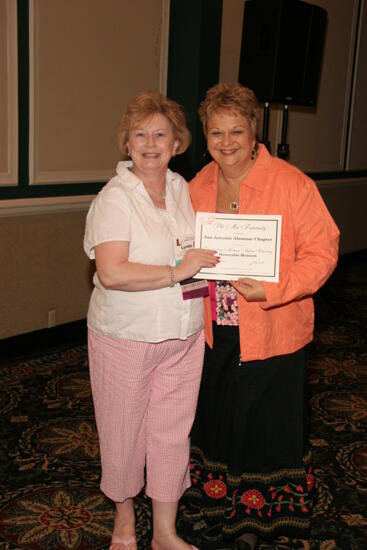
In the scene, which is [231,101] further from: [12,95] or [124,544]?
[12,95]

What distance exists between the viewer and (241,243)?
211 centimetres

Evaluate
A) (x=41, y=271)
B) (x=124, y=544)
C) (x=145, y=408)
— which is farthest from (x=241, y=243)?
(x=41, y=271)

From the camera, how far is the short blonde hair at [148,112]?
2121 millimetres

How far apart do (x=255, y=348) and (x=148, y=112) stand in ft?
2.80

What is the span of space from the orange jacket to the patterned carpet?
0.87 meters

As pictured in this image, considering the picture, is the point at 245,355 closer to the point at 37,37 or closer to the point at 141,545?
the point at 141,545

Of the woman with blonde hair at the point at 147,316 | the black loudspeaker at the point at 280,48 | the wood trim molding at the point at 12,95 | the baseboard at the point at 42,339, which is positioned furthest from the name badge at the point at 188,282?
the black loudspeaker at the point at 280,48

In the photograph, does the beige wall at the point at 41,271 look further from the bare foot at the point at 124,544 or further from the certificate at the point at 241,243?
the certificate at the point at 241,243

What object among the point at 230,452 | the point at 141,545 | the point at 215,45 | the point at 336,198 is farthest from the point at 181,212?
the point at 336,198

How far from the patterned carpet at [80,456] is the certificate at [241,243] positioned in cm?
110

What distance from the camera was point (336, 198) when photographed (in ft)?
24.0

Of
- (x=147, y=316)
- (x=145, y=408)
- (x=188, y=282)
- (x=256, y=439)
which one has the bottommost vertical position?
(x=256, y=439)

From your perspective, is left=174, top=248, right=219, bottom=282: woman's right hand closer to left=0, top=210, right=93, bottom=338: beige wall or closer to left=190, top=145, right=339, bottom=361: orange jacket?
left=190, top=145, right=339, bottom=361: orange jacket

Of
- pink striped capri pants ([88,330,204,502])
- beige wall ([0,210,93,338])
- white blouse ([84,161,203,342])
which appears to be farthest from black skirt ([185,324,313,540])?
beige wall ([0,210,93,338])
